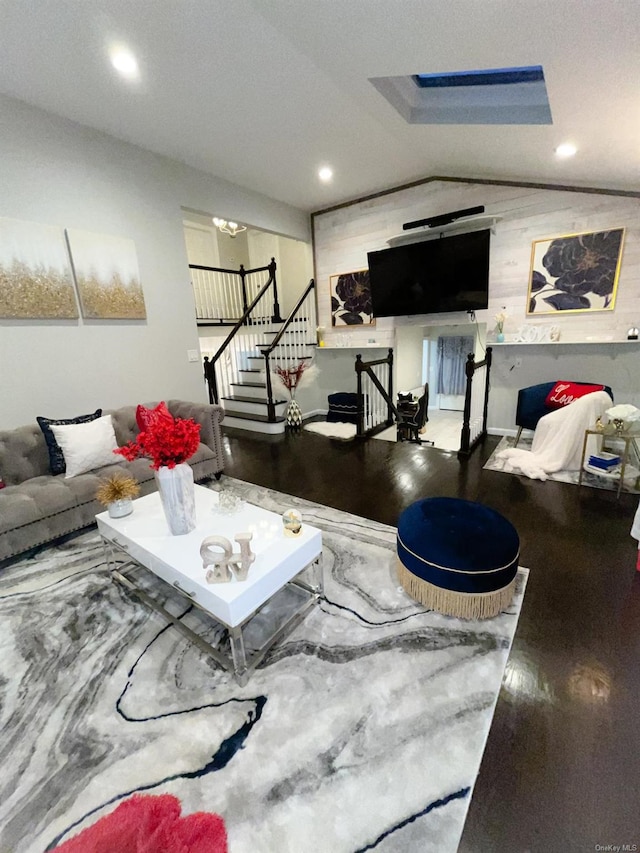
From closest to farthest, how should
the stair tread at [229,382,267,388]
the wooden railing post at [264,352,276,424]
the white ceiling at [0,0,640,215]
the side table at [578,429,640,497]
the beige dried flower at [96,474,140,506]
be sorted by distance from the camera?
the white ceiling at [0,0,640,215], the beige dried flower at [96,474,140,506], the side table at [578,429,640,497], the wooden railing post at [264,352,276,424], the stair tread at [229,382,267,388]

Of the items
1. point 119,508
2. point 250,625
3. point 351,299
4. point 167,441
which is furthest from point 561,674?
point 351,299

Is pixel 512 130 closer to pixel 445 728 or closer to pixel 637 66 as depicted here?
pixel 637 66

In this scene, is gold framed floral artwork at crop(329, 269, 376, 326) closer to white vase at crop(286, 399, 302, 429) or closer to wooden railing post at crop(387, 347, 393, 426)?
wooden railing post at crop(387, 347, 393, 426)

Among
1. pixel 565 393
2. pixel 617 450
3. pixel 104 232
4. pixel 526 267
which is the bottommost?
pixel 617 450

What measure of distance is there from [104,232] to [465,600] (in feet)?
13.4

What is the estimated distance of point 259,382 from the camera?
5.86 metres

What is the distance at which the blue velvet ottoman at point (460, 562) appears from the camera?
1603 millimetres

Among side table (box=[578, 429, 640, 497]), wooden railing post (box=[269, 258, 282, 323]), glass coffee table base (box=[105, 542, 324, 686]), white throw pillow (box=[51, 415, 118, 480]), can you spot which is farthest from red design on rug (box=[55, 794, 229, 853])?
wooden railing post (box=[269, 258, 282, 323])

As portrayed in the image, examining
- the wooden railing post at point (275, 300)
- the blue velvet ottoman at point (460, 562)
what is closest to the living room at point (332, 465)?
the blue velvet ottoman at point (460, 562)

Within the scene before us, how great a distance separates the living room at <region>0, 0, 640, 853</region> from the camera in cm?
110

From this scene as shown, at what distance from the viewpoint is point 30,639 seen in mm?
1693

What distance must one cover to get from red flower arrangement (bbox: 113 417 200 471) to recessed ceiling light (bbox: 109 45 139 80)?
246 cm

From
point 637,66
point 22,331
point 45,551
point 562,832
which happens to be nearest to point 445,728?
point 562,832

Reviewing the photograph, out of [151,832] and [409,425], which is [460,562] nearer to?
[151,832]
